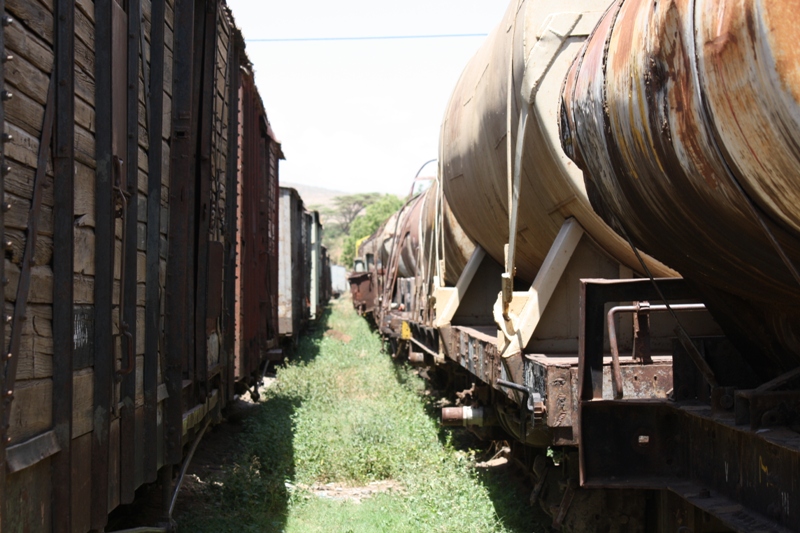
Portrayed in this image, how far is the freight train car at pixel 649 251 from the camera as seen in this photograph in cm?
225

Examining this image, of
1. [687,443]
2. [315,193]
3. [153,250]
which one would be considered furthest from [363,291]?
[315,193]

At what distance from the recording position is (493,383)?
5.33 meters

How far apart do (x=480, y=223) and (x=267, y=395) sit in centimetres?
603

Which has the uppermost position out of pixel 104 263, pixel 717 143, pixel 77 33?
pixel 77 33

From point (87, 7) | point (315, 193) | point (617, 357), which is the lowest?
point (617, 357)

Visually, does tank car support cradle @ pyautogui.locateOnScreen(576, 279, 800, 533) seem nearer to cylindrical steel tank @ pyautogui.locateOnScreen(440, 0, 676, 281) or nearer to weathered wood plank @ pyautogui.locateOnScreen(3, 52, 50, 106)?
cylindrical steel tank @ pyautogui.locateOnScreen(440, 0, 676, 281)

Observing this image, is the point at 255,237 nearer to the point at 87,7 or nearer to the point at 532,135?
the point at 532,135

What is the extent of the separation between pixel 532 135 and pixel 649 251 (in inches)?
60.0

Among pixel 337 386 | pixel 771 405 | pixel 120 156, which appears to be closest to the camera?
pixel 771 405

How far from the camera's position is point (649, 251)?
3.49 m

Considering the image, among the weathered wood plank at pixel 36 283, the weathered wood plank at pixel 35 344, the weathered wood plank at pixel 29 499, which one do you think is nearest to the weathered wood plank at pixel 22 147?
the weathered wood plank at pixel 36 283

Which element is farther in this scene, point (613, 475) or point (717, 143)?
point (613, 475)

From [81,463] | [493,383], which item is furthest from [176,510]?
[81,463]

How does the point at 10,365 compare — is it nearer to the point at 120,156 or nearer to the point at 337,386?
the point at 120,156
